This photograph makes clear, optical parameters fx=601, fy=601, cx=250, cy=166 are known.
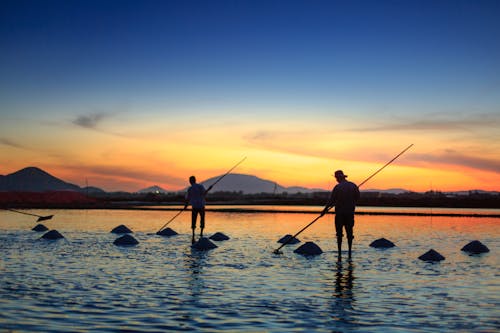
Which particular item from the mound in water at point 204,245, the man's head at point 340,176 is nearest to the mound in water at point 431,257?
the man's head at point 340,176

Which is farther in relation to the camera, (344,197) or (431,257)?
(344,197)

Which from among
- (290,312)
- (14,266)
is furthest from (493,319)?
(14,266)

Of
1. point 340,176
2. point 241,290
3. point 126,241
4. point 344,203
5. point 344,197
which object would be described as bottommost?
point 241,290

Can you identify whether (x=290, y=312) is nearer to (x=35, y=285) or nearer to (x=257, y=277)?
(x=257, y=277)

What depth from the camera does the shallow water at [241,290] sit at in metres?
9.39

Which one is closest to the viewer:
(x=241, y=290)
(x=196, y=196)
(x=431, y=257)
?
(x=241, y=290)

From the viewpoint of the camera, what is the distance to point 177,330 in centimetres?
881

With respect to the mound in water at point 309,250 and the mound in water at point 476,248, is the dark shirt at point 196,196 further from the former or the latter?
the mound in water at point 476,248

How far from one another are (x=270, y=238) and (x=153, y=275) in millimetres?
12360

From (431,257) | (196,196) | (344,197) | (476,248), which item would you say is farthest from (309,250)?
(196,196)

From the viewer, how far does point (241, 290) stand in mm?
12508

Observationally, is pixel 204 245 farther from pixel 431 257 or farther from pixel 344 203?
pixel 431 257

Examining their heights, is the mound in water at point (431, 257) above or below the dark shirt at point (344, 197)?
below

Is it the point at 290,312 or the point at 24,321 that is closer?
the point at 24,321
